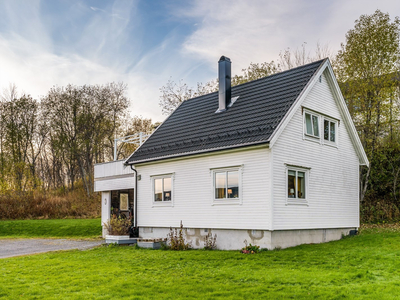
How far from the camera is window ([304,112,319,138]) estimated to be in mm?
16642

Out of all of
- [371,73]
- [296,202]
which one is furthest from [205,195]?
[371,73]

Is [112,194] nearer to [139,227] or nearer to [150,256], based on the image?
[139,227]

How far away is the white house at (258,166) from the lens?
14828 millimetres

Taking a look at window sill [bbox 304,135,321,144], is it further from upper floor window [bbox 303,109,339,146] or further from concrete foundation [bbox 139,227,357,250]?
concrete foundation [bbox 139,227,357,250]

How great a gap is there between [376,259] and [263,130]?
566 centimetres

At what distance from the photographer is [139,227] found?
19531mm

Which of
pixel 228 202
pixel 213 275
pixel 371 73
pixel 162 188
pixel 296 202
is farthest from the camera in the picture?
pixel 371 73

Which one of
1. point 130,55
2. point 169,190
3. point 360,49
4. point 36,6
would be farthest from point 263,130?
point 360,49

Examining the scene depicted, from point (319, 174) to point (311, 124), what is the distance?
82.1 inches

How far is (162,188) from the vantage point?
1856cm

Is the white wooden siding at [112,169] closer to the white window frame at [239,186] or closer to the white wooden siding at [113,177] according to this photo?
the white wooden siding at [113,177]

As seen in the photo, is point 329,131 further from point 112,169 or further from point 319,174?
point 112,169

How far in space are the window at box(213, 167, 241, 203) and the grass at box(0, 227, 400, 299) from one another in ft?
7.69

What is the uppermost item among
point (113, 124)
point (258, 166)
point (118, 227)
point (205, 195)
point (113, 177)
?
point (113, 124)
